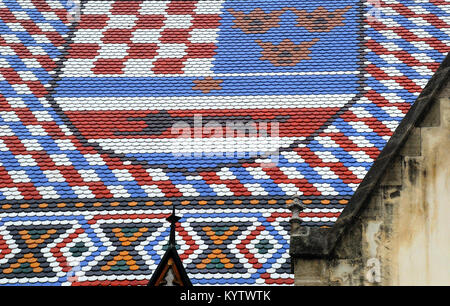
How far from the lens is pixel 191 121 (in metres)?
14.5

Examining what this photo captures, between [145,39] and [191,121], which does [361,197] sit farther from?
[145,39]

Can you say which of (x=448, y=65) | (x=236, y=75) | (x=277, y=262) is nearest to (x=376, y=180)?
(x=448, y=65)

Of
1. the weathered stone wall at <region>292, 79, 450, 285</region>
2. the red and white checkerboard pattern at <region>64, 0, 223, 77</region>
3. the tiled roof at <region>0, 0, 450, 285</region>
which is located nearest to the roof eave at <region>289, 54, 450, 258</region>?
the weathered stone wall at <region>292, 79, 450, 285</region>

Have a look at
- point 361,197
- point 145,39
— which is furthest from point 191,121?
point 361,197

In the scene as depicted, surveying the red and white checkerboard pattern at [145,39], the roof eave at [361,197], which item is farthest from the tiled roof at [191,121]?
the roof eave at [361,197]

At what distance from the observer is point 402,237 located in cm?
880

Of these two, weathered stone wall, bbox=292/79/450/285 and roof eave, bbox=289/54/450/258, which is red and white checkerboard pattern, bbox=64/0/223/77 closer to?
roof eave, bbox=289/54/450/258

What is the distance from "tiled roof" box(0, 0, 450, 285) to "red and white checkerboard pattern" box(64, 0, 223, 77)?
3 centimetres

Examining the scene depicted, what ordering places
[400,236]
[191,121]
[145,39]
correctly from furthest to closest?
[145,39] → [191,121] → [400,236]

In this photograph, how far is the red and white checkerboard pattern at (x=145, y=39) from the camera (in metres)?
15.7

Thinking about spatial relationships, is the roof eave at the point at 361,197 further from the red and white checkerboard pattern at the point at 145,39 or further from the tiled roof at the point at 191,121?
the red and white checkerboard pattern at the point at 145,39

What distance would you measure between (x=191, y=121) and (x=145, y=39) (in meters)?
2.48

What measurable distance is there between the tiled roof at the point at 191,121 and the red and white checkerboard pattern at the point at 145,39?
0.11 feet

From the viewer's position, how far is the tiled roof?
485 inches
